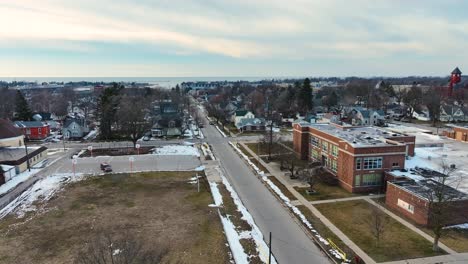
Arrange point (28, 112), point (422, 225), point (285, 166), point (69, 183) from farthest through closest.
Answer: point (28, 112)
point (285, 166)
point (69, 183)
point (422, 225)

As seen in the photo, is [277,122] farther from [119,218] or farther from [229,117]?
[119,218]

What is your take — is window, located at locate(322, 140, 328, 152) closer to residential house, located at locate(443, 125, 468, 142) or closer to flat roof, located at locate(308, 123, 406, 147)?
flat roof, located at locate(308, 123, 406, 147)

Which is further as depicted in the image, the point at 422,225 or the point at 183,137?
the point at 183,137

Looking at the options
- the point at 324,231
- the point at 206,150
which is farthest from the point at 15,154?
the point at 324,231

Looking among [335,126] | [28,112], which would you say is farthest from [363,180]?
[28,112]

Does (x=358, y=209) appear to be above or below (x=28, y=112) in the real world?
below

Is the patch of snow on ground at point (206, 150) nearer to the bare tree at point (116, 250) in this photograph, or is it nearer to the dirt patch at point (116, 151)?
the dirt patch at point (116, 151)

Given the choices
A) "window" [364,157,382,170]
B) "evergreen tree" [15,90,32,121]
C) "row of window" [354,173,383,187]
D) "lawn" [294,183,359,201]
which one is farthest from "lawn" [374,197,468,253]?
"evergreen tree" [15,90,32,121]
